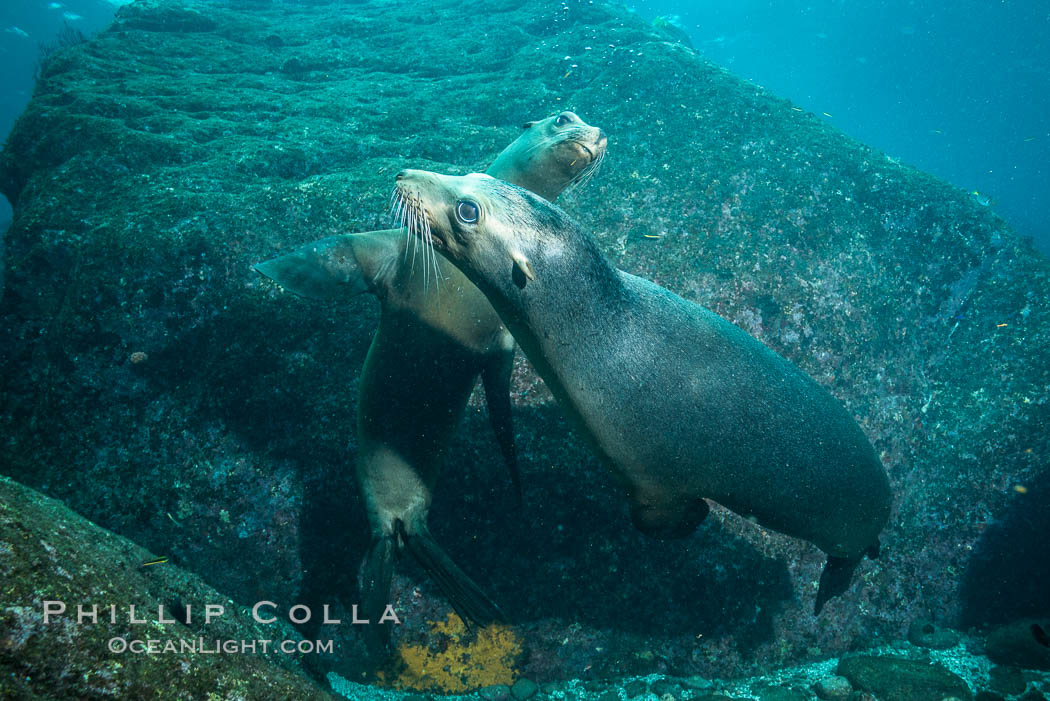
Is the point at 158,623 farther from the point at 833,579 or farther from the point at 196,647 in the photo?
the point at 833,579

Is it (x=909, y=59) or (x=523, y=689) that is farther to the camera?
(x=909, y=59)

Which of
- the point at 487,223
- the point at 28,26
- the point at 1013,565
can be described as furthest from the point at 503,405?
the point at 28,26

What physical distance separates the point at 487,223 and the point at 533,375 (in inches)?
65.8

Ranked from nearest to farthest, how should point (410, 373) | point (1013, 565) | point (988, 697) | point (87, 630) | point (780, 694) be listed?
point (87, 630) → point (410, 373) → point (988, 697) → point (780, 694) → point (1013, 565)

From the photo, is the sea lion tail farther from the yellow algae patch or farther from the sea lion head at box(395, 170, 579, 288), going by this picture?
the sea lion head at box(395, 170, 579, 288)

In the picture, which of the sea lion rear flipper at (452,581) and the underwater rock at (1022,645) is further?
the underwater rock at (1022,645)

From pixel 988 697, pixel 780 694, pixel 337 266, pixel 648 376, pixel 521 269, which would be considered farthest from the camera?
pixel 780 694

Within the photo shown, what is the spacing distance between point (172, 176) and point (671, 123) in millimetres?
5517

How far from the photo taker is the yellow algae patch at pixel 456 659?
316 centimetres

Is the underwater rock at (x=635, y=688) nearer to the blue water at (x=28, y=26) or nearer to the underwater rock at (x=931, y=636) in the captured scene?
the underwater rock at (x=931, y=636)

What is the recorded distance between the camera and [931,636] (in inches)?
144

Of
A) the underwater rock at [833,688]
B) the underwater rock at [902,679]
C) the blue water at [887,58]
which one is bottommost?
the underwater rock at [833,688]

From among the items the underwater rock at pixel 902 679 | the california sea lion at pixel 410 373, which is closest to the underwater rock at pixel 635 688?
the california sea lion at pixel 410 373

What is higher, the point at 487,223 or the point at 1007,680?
the point at 487,223
